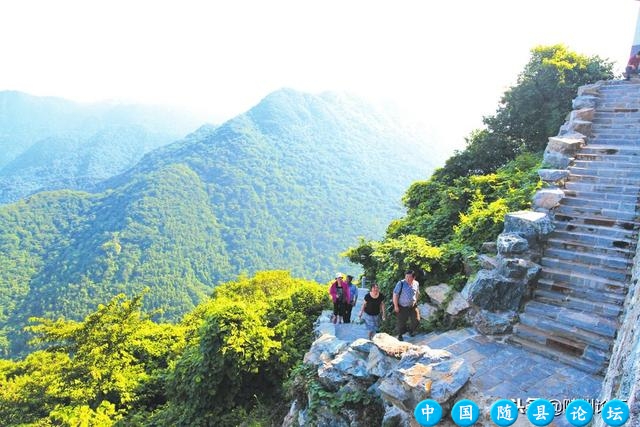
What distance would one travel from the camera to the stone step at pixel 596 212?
24.9ft

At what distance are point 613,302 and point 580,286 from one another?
20.6 inches

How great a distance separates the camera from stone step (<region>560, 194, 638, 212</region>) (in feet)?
25.6

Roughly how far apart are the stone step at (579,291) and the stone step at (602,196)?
102 inches

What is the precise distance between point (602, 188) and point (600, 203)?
64 cm

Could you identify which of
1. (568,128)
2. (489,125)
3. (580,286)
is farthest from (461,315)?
(489,125)

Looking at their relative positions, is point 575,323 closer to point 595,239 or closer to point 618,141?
point 595,239

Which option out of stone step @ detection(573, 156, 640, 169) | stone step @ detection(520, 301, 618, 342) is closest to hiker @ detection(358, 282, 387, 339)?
stone step @ detection(520, 301, 618, 342)

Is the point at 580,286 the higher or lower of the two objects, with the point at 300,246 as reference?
higher

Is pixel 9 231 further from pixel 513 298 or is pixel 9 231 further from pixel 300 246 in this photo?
pixel 513 298

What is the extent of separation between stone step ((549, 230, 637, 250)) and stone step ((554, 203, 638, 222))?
1.99 ft

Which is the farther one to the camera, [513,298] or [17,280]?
[17,280]

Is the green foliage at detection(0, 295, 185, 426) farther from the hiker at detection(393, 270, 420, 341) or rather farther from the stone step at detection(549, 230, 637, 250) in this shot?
the stone step at detection(549, 230, 637, 250)

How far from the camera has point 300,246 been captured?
14362 cm

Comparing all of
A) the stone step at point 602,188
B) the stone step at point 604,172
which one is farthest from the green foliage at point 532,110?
the stone step at point 602,188
